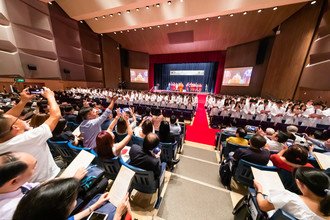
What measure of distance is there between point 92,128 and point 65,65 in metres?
12.0

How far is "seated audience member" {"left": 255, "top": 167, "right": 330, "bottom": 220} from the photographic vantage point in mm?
1032

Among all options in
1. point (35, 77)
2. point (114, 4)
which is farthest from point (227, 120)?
point (35, 77)

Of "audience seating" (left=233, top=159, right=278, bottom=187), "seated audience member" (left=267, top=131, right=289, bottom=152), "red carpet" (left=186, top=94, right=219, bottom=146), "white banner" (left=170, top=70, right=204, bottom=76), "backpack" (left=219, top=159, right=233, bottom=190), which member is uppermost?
"white banner" (left=170, top=70, right=204, bottom=76)

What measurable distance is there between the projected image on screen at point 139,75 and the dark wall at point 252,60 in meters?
9.38

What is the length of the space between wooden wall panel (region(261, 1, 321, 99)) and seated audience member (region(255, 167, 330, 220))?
978 cm

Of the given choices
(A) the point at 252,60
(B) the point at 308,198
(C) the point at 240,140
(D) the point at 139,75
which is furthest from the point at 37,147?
(D) the point at 139,75

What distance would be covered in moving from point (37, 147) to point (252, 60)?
1488cm

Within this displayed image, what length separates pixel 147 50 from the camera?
1581 centimetres

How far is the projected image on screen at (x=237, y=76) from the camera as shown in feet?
40.4

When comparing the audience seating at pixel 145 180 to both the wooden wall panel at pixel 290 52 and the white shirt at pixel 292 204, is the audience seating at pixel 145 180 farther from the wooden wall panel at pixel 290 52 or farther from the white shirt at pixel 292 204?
the wooden wall panel at pixel 290 52

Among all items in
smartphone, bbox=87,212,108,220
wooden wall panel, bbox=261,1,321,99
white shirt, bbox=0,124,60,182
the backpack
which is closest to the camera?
smartphone, bbox=87,212,108,220

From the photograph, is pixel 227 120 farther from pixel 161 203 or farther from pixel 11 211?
pixel 11 211

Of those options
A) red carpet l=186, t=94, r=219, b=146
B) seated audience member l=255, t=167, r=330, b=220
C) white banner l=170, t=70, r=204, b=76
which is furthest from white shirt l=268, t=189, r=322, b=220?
white banner l=170, t=70, r=204, b=76

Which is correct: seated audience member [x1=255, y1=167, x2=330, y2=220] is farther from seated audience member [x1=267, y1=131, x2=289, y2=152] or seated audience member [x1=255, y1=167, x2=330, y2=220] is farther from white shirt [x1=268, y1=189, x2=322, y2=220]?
seated audience member [x1=267, y1=131, x2=289, y2=152]
